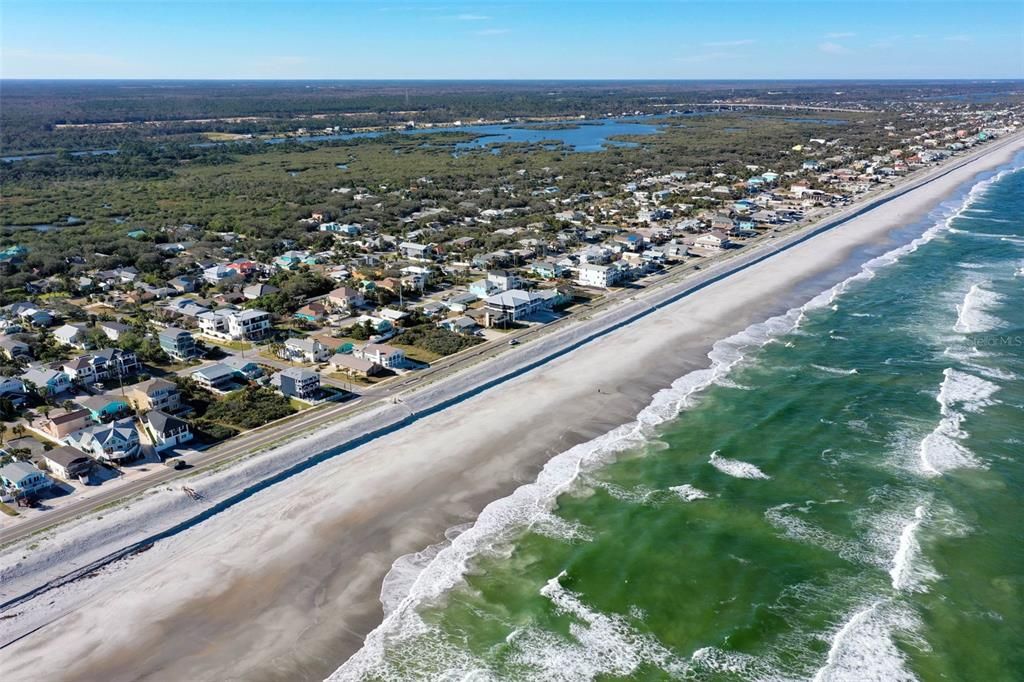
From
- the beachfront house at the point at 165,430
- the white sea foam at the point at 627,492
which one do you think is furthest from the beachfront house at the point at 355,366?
the white sea foam at the point at 627,492

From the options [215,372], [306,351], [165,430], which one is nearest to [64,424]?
[165,430]

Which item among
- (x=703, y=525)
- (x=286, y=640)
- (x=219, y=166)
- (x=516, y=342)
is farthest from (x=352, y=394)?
(x=219, y=166)

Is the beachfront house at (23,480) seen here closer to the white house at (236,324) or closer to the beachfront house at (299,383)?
the beachfront house at (299,383)

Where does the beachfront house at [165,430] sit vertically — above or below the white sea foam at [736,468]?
above

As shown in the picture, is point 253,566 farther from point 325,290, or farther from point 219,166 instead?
point 219,166

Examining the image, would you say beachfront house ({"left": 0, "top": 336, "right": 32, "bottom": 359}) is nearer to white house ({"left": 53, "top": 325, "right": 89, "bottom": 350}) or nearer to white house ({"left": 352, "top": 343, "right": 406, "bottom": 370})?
white house ({"left": 53, "top": 325, "right": 89, "bottom": 350})

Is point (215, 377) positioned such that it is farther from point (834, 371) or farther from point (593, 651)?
point (834, 371)

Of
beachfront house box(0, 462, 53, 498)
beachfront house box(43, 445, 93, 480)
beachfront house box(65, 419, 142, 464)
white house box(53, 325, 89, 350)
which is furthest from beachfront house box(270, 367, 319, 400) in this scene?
white house box(53, 325, 89, 350)
